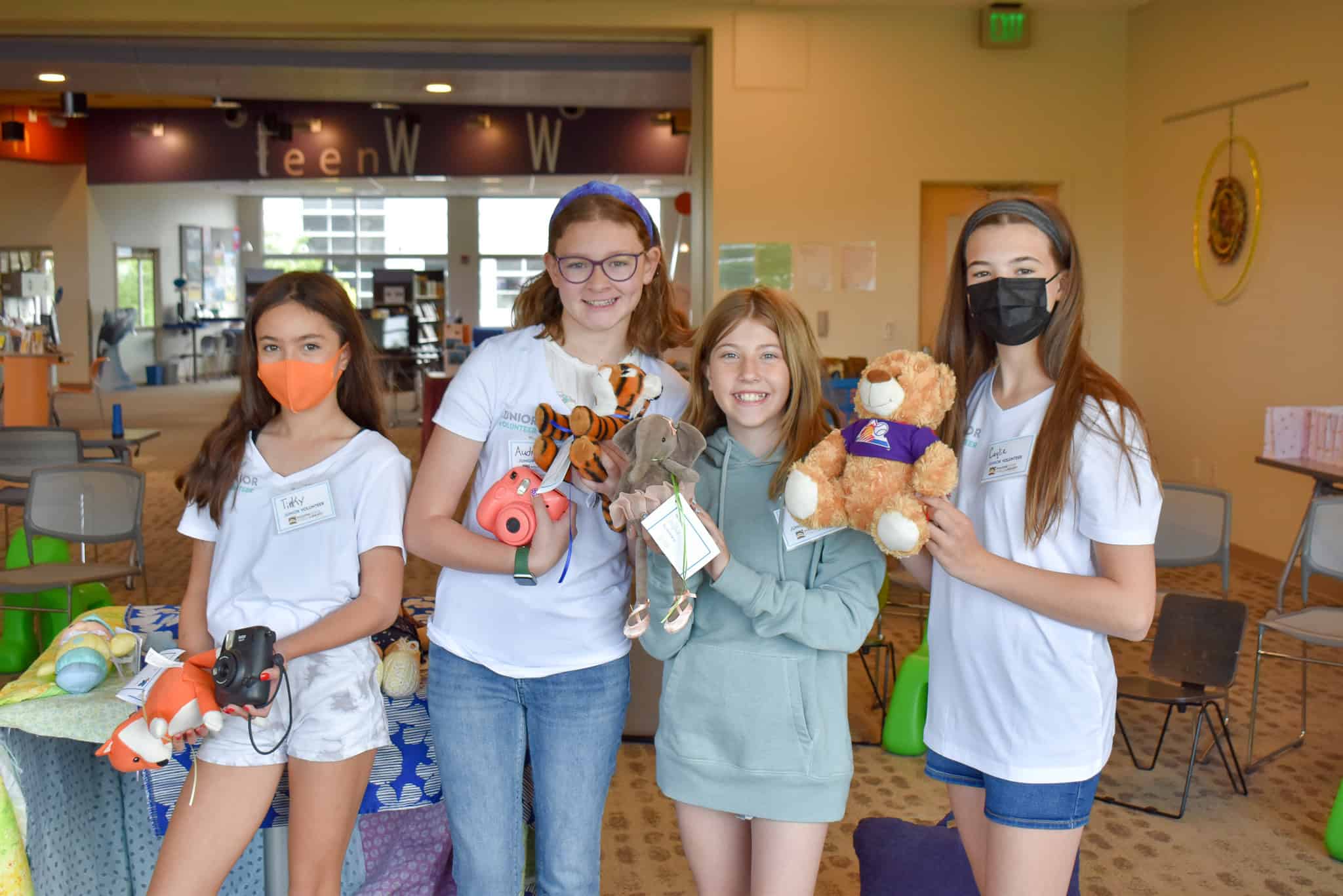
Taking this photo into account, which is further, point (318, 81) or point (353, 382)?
point (318, 81)

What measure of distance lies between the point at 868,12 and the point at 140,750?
7.05 metres

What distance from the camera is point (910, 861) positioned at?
2.41m

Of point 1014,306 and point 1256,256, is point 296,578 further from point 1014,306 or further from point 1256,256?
point 1256,256

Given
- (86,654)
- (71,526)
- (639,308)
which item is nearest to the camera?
(639,308)

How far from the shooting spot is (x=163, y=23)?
736cm

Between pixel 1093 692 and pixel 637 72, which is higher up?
pixel 637 72

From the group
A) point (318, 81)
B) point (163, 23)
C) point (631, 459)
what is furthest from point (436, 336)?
point (631, 459)

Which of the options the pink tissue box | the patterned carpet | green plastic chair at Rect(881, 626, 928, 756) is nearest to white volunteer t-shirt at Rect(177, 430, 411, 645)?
the patterned carpet

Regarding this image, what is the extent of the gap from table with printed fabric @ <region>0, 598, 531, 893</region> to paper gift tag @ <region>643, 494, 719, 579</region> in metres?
0.88

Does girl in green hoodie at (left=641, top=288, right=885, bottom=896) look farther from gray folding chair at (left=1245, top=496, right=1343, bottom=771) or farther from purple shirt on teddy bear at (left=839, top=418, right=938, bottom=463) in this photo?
gray folding chair at (left=1245, top=496, right=1343, bottom=771)

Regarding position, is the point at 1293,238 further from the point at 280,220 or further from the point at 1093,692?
the point at 280,220

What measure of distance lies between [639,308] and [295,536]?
26.2 inches

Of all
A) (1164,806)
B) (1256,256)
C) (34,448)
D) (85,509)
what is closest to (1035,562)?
(1164,806)

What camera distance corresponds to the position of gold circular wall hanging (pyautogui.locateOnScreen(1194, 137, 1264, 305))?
6750mm
